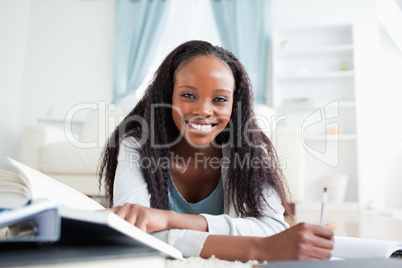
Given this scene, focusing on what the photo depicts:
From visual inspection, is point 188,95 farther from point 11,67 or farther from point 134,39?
point 11,67

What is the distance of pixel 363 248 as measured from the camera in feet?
2.51

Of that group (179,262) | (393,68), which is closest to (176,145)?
(179,262)

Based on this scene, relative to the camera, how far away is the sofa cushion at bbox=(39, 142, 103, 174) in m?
2.51

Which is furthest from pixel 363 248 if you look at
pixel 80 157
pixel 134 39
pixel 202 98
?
pixel 134 39

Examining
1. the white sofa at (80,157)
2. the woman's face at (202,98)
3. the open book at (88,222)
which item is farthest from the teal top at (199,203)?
the white sofa at (80,157)

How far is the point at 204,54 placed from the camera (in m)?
1.04

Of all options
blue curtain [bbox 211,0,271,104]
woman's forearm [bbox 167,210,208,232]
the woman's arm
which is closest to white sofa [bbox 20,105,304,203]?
blue curtain [bbox 211,0,271,104]

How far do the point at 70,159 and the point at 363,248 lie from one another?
217 centimetres

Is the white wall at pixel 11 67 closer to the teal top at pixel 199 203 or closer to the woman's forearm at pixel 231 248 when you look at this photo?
the teal top at pixel 199 203

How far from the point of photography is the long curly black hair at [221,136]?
1.01 m

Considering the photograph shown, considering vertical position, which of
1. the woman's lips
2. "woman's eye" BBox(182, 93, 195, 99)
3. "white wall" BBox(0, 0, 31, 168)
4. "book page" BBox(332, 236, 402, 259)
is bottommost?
"book page" BBox(332, 236, 402, 259)

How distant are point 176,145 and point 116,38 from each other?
3.60 meters

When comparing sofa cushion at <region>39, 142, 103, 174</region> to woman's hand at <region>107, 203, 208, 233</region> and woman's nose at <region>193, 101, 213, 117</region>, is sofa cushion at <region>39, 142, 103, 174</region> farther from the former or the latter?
woman's hand at <region>107, 203, 208, 233</region>

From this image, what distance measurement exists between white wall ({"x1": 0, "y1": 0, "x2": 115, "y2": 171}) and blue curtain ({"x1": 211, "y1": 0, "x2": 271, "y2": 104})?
1.49 metres
